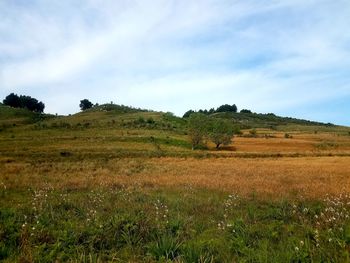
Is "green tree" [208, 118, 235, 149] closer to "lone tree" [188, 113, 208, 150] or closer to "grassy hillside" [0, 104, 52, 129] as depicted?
"lone tree" [188, 113, 208, 150]

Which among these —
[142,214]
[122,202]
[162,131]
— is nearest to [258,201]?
[122,202]

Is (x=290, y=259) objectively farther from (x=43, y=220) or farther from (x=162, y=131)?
(x=162, y=131)

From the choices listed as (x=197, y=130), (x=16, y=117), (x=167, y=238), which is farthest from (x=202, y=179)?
(x=16, y=117)

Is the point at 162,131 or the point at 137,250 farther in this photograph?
the point at 162,131

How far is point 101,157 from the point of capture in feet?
178

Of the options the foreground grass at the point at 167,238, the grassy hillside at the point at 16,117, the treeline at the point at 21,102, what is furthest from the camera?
the treeline at the point at 21,102

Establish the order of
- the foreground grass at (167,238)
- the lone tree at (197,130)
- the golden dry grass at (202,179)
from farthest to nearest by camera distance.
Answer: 1. the lone tree at (197,130)
2. the golden dry grass at (202,179)
3. the foreground grass at (167,238)

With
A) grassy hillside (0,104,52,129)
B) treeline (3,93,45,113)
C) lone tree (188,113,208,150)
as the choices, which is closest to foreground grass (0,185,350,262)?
lone tree (188,113,208,150)

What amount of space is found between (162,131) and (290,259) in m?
90.9

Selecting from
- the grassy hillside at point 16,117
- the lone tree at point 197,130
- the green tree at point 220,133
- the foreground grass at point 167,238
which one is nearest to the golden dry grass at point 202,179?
the foreground grass at point 167,238

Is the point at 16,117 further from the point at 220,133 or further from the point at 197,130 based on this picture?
the point at 220,133

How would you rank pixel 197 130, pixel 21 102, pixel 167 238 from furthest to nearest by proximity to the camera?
1. pixel 21 102
2. pixel 197 130
3. pixel 167 238

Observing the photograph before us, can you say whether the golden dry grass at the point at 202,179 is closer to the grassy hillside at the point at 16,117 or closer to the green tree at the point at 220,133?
the green tree at the point at 220,133

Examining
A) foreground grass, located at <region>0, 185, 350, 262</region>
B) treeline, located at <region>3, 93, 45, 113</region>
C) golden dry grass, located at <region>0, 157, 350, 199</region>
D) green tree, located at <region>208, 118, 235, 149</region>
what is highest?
treeline, located at <region>3, 93, 45, 113</region>
